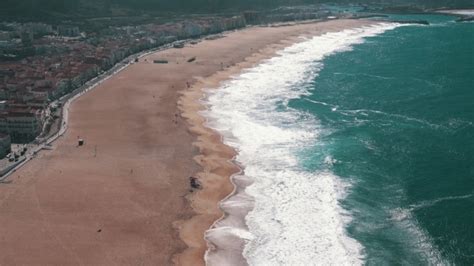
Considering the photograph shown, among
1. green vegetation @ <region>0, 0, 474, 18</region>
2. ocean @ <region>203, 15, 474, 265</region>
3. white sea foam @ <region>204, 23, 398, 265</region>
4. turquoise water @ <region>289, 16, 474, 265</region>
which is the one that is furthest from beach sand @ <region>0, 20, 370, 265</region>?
green vegetation @ <region>0, 0, 474, 18</region>

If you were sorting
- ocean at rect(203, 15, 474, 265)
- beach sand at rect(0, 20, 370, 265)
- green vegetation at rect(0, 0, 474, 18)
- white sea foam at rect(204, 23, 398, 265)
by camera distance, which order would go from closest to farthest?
beach sand at rect(0, 20, 370, 265) → white sea foam at rect(204, 23, 398, 265) → ocean at rect(203, 15, 474, 265) → green vegetation at rect(0, 0, 474, 18)

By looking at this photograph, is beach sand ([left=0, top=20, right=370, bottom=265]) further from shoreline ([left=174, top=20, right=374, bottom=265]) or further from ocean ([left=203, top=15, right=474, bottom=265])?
ocean ([left=203, top=15, right=474, bottom=265])

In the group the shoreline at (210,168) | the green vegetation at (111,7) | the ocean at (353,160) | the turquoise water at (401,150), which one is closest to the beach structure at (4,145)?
the shoreline at (210,168)

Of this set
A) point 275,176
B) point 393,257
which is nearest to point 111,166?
point 275,176

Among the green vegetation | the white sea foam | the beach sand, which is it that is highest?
the green vegetation

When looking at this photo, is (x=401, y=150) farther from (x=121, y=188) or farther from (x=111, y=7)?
(x=111, y=7)

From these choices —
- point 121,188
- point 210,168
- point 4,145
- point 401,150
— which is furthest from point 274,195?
point 4,145
